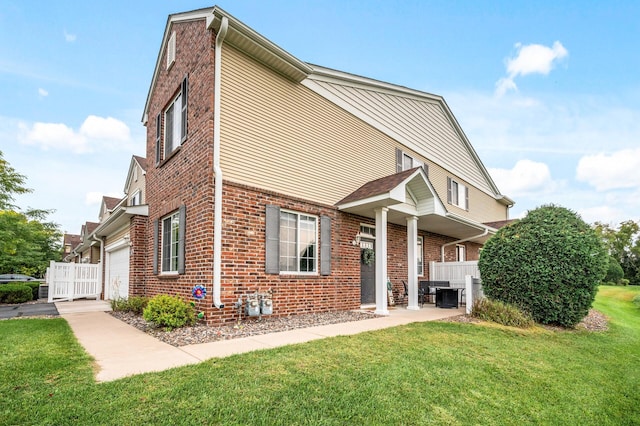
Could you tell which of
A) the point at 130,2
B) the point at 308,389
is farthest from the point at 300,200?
the point at 130,2

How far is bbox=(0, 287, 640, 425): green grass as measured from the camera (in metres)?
2.88

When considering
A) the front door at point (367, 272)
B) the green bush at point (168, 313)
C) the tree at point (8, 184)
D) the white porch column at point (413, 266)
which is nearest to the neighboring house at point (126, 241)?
the green bush at point (168, 313)

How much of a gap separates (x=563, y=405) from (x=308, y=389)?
262 cm

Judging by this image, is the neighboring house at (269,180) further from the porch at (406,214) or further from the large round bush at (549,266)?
the large round bush at (549,266)

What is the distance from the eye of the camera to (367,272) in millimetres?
10500

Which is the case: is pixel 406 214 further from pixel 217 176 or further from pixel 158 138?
pixel 158 138

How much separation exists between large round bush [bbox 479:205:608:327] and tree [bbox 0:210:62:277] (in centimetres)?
2344

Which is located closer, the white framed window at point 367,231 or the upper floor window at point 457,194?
the white framed window at point 367,231

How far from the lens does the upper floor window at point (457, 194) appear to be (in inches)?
607

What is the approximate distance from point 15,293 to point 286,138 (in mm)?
14081

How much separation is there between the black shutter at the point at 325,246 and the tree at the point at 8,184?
67.9 ft

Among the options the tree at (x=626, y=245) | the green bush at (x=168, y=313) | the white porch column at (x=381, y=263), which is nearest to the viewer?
the green bush at (x=168, y=313)

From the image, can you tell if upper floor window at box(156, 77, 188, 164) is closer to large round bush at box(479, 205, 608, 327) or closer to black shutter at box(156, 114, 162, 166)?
black shutter at box(156, 114, 162, 166)

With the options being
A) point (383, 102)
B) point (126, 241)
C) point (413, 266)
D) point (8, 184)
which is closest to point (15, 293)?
point (126, 241)
